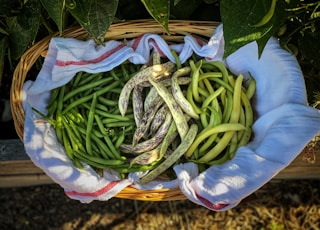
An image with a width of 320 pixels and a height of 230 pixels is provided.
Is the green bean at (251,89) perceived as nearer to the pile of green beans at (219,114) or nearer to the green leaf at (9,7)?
the pile of green beans at (219,114)

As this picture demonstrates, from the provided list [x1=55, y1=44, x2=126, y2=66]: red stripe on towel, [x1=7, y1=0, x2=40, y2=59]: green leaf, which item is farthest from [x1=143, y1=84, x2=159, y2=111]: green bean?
[x1=7, y1=0, x2=40, y2=59]: green leaf

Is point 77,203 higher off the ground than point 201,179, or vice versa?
point 201,179

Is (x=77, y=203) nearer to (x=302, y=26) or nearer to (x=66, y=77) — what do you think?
(x=66, y=77)

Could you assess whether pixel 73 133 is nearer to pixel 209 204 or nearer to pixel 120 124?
pixel 120 124

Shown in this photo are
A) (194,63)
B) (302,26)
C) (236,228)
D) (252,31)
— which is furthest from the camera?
(236,228)

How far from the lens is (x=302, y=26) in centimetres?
101

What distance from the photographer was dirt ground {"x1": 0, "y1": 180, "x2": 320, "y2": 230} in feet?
4.80

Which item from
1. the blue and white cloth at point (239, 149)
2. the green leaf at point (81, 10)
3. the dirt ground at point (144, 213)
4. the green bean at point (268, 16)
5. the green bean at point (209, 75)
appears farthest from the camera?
the dirt ground at point (144, 213)

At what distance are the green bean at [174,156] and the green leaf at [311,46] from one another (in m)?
0.24

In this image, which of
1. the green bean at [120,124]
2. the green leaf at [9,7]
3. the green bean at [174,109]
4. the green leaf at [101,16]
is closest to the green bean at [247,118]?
the green bean at [174,109]

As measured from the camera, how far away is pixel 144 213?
1476mm

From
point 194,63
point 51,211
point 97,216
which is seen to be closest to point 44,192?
point 51,211

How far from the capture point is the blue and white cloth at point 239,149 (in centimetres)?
98

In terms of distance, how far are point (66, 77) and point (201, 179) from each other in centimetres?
33
